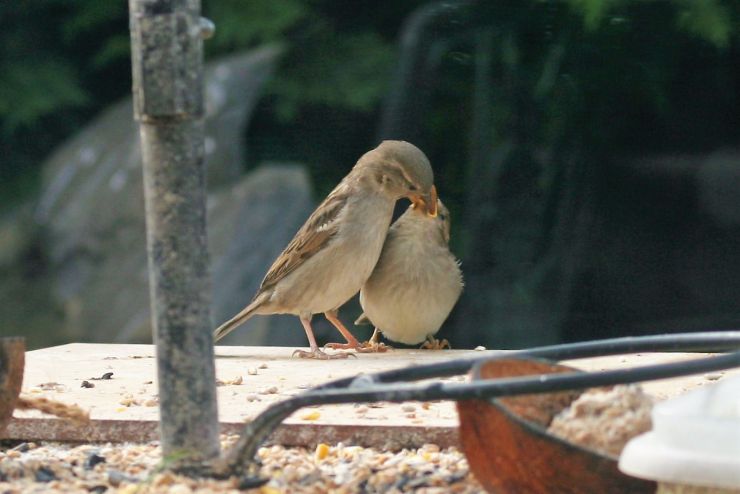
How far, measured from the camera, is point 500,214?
201 inches

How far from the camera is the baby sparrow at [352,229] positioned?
347cm

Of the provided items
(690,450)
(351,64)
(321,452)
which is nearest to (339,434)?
(321,452)

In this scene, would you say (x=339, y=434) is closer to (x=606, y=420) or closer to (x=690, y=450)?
(x=606, y=420)

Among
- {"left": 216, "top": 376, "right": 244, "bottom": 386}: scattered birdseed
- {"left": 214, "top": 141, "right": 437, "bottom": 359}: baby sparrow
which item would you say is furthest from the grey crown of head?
{"left": 216, "top": 376, "right": 244, "bottom": 386}: scattered birdseed

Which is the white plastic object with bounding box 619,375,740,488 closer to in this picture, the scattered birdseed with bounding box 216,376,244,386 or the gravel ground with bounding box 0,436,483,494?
the gravel ground with bounding box 0,436,483,494

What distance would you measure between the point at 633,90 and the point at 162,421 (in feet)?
12.6

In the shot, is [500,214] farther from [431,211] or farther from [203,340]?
[203,340]

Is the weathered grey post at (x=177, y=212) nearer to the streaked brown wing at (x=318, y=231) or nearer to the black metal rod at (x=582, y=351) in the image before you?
the black metal rod at (x=582, y=351)

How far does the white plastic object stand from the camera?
4.35 feet

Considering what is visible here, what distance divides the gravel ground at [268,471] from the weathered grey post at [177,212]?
8cm

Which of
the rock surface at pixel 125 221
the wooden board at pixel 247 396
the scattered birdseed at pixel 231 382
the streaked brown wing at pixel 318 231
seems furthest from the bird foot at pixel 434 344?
the rock surface at pixel 125 221

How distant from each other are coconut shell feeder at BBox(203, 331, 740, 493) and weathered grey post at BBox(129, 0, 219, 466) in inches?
3.1

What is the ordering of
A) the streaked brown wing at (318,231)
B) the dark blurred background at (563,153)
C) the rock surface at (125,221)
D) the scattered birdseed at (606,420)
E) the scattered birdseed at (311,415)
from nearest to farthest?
the scattered birdseed at (606,420) < the scattered birdseed at (311,415) < the streaked brown wing at (318,231) < the dark blurred background at (563,153) < the rock surface at (125,221)

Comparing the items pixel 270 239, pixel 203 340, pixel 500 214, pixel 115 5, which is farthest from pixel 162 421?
pixel 115 5
